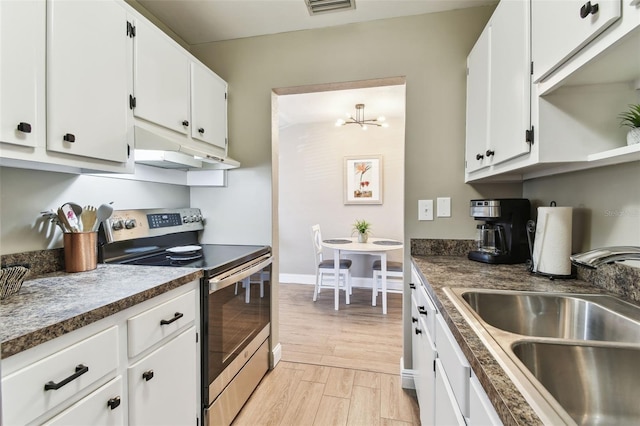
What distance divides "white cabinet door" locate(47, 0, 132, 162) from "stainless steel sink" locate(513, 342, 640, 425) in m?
1.65

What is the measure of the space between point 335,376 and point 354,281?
89.7 inches

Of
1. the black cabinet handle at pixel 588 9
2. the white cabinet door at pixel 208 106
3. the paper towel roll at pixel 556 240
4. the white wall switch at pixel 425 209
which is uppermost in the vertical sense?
the white cabinet door at pixel 208 106

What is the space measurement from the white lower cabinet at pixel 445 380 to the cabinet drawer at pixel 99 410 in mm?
1043

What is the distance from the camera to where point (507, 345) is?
704 mm

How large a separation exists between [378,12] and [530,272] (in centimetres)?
179

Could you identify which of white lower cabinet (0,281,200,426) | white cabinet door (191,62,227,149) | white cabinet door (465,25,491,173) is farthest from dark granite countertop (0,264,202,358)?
white cabinet door (465,25,491,173)

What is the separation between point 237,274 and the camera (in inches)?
65.4

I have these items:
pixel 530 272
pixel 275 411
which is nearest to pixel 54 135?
pixel 275 411

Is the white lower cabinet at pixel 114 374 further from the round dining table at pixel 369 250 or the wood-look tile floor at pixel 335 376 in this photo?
the round dining table at pixel 369 250

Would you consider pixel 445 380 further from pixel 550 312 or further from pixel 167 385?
pixel 167 385

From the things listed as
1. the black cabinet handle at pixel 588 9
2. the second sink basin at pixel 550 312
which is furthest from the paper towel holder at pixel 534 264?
the black cabinet handle at pixel 588 9

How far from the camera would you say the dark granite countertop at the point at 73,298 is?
2.43 ft

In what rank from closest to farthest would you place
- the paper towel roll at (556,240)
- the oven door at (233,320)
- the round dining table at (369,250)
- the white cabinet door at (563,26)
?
the white cabinet door at (563,26)
the paper towel roll at (556,240)
the oven door at (233,320)
the round dining table at (369,250)

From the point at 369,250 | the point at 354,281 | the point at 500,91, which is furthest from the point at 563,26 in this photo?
the point at 354,281
